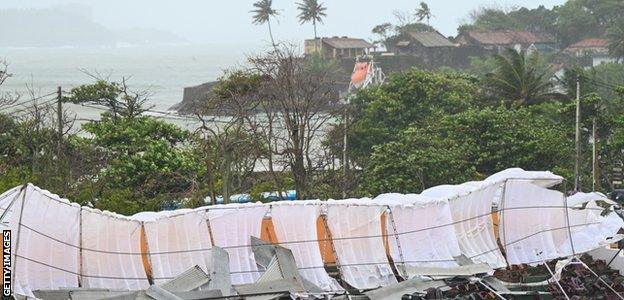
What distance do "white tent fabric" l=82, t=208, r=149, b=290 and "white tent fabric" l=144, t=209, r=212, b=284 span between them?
0.26m

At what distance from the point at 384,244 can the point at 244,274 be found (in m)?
2.55

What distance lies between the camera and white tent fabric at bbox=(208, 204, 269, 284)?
616 inches

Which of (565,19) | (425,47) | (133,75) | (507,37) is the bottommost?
(133,75)

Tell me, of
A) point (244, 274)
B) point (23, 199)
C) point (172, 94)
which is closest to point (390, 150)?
point (244, 274)

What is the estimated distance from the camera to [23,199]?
14.2 m

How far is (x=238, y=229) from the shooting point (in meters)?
15.8

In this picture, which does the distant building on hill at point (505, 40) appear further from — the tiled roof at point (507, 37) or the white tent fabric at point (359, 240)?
the white tent fabric at point (359, 240)

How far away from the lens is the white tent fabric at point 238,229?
15656 millimetres

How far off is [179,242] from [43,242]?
2269 millimetres

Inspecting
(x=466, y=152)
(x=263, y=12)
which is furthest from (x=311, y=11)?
(x=466, y=152)

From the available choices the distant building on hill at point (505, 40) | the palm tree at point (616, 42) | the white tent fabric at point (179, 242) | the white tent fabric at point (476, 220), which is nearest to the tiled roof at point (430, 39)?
the distant building on hill at point (505, 40)

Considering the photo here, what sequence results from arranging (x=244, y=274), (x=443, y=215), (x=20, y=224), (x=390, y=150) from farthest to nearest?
(x=390, y=150) < (x=443, y=215) < (x=244, y=274) < (x=20, y=224)

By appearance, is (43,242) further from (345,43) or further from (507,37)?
(507,37)

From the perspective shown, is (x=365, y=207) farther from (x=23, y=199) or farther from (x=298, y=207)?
(x=23, y=199)
